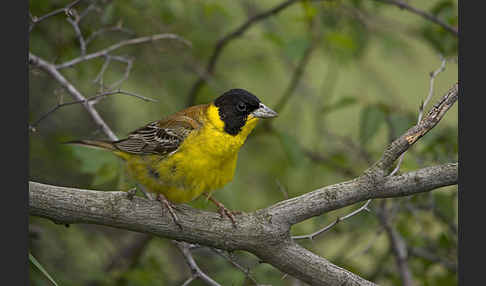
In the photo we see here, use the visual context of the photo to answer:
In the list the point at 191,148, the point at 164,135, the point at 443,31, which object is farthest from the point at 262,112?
the point at 443,31

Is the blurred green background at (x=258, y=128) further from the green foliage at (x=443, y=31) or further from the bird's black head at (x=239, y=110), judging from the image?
the bird's black head at (x=239, y=110)

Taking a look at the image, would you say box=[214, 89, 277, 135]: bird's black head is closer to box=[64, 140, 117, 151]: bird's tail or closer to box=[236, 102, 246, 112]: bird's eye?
box=[236, 102, 246, 112]: bird's eye

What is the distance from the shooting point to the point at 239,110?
3.89 meters

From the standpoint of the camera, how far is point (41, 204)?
2602 millimetres

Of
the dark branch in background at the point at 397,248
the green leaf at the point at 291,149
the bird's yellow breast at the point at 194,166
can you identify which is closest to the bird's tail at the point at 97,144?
the bird's yellow breast at the point at 194,166

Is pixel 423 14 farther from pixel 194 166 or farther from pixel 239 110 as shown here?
pixel 194 166

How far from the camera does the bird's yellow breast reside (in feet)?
11.6

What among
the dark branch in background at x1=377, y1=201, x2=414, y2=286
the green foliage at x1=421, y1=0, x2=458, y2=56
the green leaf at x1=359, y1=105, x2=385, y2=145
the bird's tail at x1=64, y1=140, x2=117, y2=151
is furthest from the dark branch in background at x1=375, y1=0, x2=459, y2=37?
the bird's tail at x1=64, y1=140, x2=117, y2=151

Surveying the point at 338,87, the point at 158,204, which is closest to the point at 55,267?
the point at 158,204

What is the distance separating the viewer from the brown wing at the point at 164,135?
371 centimetres

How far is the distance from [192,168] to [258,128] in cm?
184

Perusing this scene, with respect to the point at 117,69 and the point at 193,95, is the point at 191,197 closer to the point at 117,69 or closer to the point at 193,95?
the point at 193,95

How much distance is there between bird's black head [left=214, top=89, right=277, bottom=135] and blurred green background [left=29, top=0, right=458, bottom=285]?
0.56m

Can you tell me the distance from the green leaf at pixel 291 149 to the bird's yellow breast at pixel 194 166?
2.98 feet
